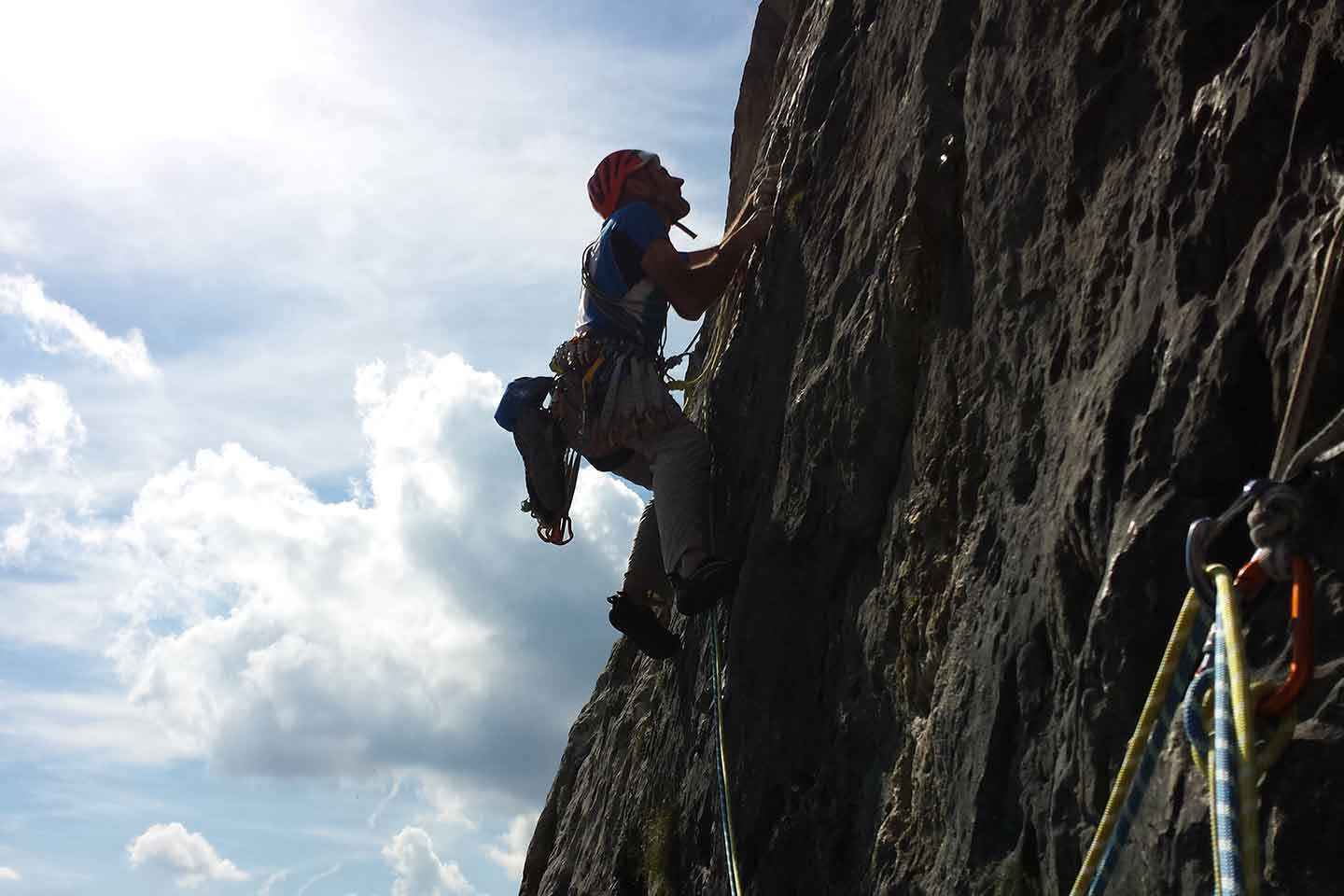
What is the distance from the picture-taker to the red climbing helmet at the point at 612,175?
742cm

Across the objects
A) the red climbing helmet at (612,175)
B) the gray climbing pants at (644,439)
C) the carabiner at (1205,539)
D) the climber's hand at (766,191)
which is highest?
the red climbing helmet at (612,175)

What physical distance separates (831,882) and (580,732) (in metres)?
5.20

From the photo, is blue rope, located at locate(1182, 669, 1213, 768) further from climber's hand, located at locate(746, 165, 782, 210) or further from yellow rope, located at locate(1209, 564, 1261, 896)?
climber's hand, located at locate(746, 165, 782, 210)

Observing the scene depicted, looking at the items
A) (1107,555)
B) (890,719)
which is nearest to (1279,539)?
(1107,555)

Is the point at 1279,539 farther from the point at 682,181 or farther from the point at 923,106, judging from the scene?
the point at 682,181

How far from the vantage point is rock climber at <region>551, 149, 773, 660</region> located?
6.58m

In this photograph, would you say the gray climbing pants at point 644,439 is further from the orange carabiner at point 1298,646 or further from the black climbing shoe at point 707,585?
the orange carabiner at point 1298,646

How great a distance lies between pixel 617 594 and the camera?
7.08 meters

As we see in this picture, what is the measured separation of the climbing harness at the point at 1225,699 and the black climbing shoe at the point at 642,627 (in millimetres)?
3824

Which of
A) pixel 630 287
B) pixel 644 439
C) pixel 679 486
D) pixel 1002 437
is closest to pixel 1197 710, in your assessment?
pixel 1002 437

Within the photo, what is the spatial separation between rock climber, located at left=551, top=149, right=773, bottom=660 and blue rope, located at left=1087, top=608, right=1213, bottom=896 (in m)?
3.23

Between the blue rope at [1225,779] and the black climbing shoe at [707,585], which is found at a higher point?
the black climbing shoe at [707,585]

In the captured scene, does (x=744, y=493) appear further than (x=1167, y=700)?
Yes

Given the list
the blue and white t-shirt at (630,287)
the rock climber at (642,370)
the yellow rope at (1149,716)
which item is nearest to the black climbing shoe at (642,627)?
the rock climber at (642,370)
